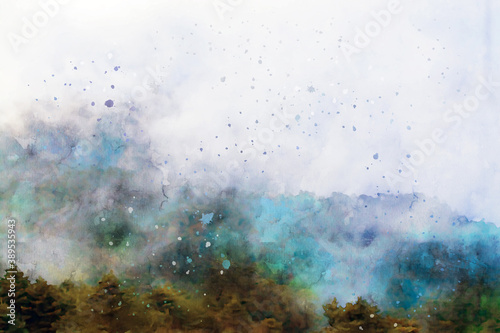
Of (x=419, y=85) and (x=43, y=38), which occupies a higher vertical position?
(x=43, y=38)

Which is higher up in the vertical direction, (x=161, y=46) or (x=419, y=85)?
(x=161, y=46)

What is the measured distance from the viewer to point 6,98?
2.29 meters

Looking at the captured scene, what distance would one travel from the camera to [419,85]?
7.64ft

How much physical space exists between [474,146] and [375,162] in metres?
0.49

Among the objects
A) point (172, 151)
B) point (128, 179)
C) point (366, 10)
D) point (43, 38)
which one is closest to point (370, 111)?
point (366, 10)

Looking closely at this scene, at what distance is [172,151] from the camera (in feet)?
7.57

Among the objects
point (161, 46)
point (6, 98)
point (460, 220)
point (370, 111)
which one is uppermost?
point (161, 46)

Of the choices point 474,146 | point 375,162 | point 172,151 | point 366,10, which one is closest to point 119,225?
point 172,151

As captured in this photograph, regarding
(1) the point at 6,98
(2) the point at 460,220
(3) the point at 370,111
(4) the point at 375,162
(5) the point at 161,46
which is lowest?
(2) the point at 460,220

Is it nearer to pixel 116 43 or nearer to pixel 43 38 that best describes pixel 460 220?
pixel 116 43

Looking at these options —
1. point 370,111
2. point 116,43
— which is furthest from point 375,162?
point 116,43

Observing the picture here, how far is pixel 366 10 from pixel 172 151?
115cm

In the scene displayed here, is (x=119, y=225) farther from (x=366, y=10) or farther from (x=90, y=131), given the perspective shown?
(x=366, y=10)

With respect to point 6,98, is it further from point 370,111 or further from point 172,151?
point 370,111
